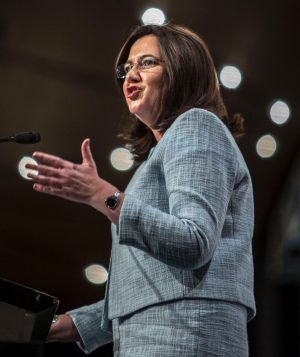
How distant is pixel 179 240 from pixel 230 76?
1.95 metres

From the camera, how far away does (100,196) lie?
897mm

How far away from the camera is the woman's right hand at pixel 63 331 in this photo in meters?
1.23

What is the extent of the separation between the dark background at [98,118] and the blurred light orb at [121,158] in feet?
0.11

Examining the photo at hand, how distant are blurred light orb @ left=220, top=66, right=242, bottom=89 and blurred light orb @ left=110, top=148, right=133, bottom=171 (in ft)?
1.75

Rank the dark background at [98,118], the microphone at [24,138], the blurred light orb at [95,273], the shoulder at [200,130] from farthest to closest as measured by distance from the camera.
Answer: the blurred light orb at [95,273]
the dark background at [98,118]
the microphone at [24,138]
the shoulder at [200,130]

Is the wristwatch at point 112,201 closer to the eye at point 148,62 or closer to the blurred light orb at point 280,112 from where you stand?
the eye at point 148,62

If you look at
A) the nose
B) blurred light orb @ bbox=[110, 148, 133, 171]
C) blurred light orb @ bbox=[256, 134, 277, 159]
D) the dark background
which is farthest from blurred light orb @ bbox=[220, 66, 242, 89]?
the nose

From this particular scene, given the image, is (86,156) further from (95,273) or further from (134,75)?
(95,273)

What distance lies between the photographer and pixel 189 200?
35.5 inches

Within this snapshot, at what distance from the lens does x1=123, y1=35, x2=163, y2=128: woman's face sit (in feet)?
3.92

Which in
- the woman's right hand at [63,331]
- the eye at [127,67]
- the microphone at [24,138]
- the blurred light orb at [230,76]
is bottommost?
the woman's right hand at [63,331]

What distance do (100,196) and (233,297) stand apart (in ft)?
0.80

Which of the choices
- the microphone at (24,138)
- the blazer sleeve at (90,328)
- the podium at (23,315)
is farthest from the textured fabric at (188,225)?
the microphone at (24,138)

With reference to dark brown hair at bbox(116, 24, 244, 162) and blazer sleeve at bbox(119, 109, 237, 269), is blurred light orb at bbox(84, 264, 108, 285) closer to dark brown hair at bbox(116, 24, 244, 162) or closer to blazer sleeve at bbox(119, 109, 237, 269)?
dark brown hair at bbox(116, 24, 244, 162)
